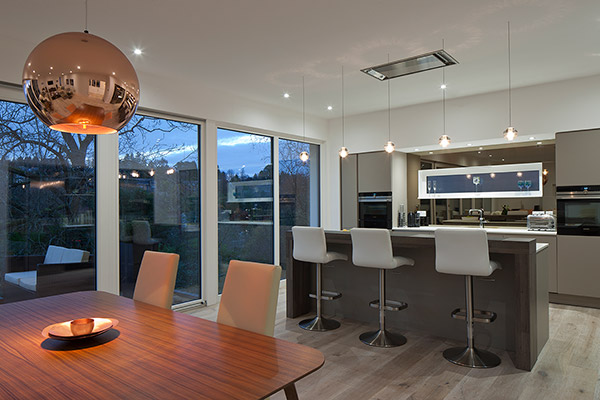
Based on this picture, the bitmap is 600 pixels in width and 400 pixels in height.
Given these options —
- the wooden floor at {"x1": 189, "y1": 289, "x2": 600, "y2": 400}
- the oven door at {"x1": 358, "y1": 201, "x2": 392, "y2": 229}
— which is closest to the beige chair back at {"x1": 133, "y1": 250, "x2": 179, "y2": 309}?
the wooden floor at {"x1": 189, "y1": 289, "x2": 600, "y2": 400}

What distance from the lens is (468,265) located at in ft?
10.5

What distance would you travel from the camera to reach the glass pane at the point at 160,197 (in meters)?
4.55

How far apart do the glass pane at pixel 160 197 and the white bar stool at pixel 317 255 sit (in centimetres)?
160

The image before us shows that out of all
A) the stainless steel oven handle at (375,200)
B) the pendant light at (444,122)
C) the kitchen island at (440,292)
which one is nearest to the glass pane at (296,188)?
the stainless steel oven handle at (375,200)

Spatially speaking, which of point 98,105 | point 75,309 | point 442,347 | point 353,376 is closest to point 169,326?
point 75,309

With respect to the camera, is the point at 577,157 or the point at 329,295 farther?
the point at 577,157

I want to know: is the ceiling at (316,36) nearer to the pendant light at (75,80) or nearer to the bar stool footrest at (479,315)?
the pendant light at (75,80)

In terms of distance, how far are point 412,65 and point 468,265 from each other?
217 centimetres

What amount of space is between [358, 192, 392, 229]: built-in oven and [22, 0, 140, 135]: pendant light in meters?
5.39

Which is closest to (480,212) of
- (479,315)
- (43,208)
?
(479,315)

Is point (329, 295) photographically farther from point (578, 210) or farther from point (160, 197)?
point (578, 210)

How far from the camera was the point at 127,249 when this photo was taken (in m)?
4.55

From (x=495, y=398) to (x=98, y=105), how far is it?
113 inches

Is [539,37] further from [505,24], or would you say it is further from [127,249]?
[127,249]
